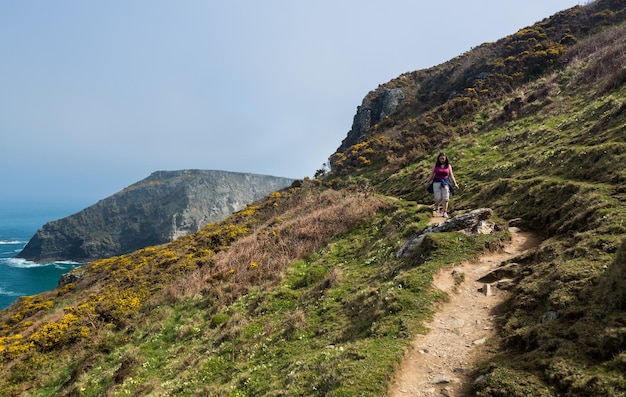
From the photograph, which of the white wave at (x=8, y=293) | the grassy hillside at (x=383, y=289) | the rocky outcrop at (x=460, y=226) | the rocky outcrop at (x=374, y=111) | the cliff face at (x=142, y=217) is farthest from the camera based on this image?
the cliff face at (x=142, y=217)

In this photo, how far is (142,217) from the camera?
143m

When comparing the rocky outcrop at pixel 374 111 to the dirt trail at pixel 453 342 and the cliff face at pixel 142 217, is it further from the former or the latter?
the cliff face at pixel 142 217

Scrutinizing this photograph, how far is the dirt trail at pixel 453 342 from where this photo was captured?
6.02 metres

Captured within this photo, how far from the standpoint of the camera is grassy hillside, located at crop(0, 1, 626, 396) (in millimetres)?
5965

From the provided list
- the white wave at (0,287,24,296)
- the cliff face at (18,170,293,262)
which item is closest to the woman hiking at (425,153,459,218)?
the white wave at (0,287,24,296)

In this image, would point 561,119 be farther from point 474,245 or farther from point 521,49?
point 521,49

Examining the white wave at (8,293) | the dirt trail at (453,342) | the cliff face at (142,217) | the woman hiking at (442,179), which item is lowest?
the dirt trail at (453,342)

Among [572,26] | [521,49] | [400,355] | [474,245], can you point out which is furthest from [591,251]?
[572,26]

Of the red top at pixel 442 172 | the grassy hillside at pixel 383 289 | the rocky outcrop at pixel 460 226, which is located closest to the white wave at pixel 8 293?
the grassy hillside at pixel 383 289

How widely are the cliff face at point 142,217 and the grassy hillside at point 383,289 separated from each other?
10294 cm

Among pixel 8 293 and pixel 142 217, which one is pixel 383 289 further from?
pixel 142 217

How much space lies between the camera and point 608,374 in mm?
4430

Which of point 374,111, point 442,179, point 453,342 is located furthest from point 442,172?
point 374,111

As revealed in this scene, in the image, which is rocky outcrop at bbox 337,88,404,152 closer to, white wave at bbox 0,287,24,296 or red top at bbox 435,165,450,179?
red top at bbox 435,165,450,179
